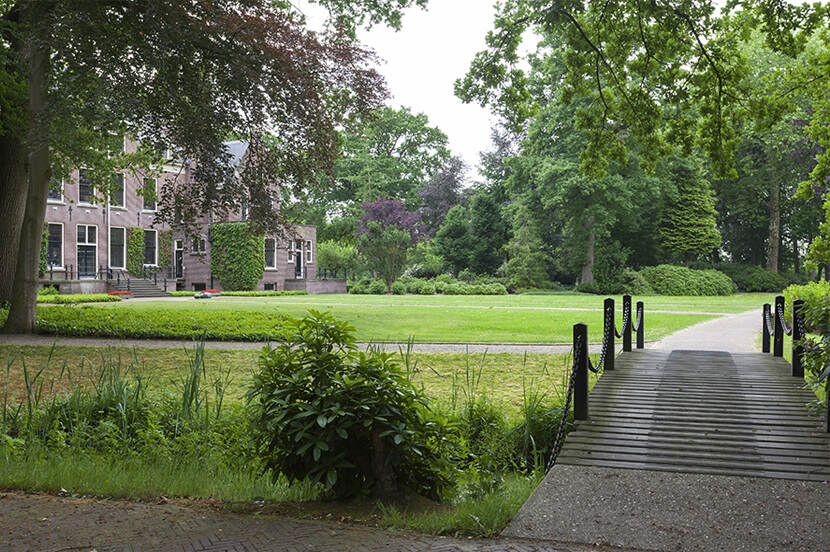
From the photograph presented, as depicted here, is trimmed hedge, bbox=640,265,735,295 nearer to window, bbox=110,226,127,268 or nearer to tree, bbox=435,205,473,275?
tree, bbox=435,205,473,275

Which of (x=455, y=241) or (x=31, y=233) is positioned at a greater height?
(x=455, y=241)

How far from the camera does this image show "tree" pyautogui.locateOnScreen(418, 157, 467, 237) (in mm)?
54031

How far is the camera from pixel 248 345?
12.6 meters

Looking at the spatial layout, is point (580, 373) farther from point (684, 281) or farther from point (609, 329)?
point (684, 281)

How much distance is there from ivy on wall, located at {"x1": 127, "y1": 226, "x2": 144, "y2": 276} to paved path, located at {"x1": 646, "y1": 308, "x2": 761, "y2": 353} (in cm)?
3076

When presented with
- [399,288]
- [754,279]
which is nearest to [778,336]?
[399,288]

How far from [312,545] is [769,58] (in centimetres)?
4663

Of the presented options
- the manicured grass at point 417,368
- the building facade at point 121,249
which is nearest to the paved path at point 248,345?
the manicured grass at point 417,368

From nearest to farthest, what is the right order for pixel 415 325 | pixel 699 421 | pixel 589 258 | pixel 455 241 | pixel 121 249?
pixel 699 421
pixel 415 325
pixel 121 249
pixel 589 258
pixel 455 241

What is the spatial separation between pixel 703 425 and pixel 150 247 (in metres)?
37.3

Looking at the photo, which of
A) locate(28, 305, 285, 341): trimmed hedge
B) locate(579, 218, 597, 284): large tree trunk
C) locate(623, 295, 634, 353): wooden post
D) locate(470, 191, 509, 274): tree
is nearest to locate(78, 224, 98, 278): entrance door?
locate(28, 305, 285, 341): trimmed hedge

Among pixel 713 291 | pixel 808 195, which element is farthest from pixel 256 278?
pixel 808 195

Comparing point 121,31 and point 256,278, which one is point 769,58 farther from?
point 121,31

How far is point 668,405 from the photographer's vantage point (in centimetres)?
649
